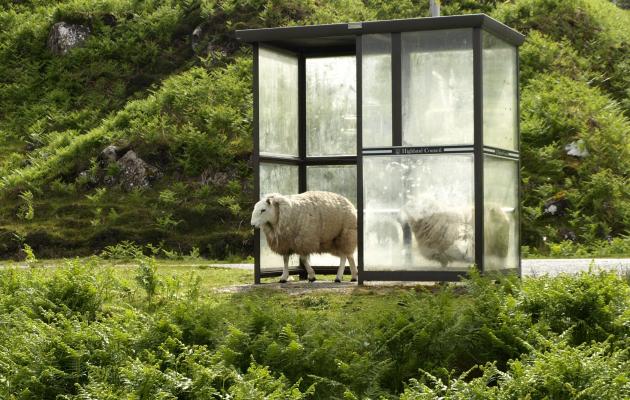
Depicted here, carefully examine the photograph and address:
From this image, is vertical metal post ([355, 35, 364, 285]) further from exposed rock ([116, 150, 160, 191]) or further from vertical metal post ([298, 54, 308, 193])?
exposed rock ([116, 150, 160, 191])

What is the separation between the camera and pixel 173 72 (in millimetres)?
35938

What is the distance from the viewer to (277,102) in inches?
766

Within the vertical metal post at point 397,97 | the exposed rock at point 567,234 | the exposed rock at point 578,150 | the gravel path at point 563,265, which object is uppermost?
the vertical metal post at point 397,97

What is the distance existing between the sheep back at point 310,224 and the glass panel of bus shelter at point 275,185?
2.46 ft

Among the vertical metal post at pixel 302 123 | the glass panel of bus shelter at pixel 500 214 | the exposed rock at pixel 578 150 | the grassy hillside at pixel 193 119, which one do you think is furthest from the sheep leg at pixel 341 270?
the exposed rock at pixel 578 150

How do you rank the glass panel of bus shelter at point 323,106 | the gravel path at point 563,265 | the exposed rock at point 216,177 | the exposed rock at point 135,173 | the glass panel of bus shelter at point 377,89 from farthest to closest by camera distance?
1. the exposed rock at point 135,173
2. the exposed rock at point 216,177
3. the glass panel of bus shelter at point 323,106
4. the gravel path at point 563,265
5. the glass panel of bus shelter at point 377,89

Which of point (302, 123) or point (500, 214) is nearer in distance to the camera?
point (500, 214)

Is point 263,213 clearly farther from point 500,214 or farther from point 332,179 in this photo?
point 500,214

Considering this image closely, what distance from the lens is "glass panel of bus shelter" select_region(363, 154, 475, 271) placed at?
16.5 m

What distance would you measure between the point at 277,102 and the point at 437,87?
3699 millimetres

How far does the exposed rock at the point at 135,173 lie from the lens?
29.8 meters

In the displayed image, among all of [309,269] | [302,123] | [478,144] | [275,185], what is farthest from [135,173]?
[478,144]

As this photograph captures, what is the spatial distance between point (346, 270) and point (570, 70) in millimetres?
16440

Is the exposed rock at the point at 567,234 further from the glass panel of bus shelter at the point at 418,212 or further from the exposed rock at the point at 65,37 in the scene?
the exposed rock at the point at 65,37
